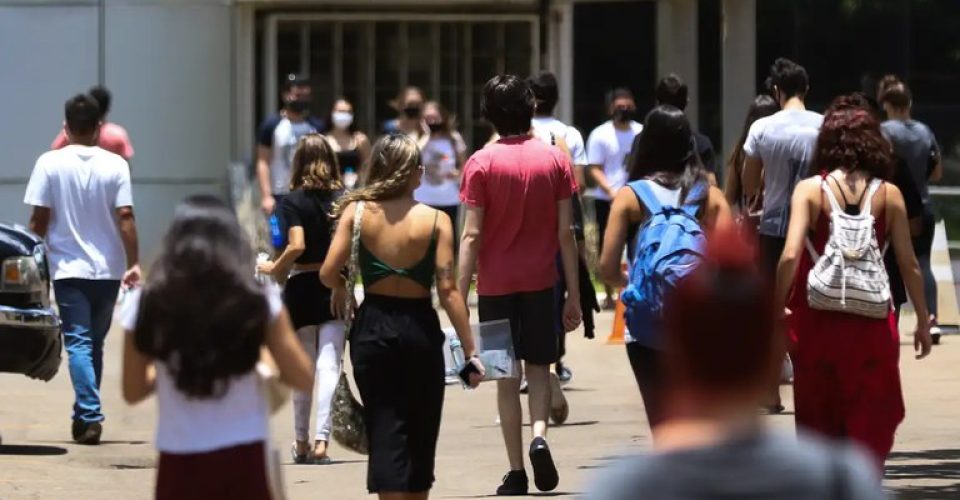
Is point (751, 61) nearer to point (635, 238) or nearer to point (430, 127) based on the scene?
point (430, 127)

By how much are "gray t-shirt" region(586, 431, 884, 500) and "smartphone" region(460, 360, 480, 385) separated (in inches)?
183

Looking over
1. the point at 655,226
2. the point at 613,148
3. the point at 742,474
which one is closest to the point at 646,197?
the point at 655,226

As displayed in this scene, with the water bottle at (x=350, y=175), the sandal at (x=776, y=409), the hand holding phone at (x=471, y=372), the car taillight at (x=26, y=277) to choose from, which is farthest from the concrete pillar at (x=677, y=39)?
the hand holding phone at (x=471, y=372)

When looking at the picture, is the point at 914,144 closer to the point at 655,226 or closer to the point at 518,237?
the point at 518,237

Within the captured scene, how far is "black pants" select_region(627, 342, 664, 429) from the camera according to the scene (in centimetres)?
764

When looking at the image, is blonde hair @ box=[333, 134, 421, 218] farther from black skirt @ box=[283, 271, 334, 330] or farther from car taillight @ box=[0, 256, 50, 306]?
car taillight @ box=[0, 256, 50, 306]

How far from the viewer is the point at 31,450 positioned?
1060 cm

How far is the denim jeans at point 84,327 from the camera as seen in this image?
1080 centimetres

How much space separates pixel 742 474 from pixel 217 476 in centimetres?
220

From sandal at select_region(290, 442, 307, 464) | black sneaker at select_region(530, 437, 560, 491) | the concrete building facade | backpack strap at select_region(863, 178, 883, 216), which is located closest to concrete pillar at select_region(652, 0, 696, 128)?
the concrete building facade

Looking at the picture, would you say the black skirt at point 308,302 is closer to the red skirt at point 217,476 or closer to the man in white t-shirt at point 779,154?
the man in white t-shirt at point 779,154

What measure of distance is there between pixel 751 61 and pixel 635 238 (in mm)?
12331

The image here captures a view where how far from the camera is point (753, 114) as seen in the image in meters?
11.3

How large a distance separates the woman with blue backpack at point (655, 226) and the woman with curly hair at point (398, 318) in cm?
64
